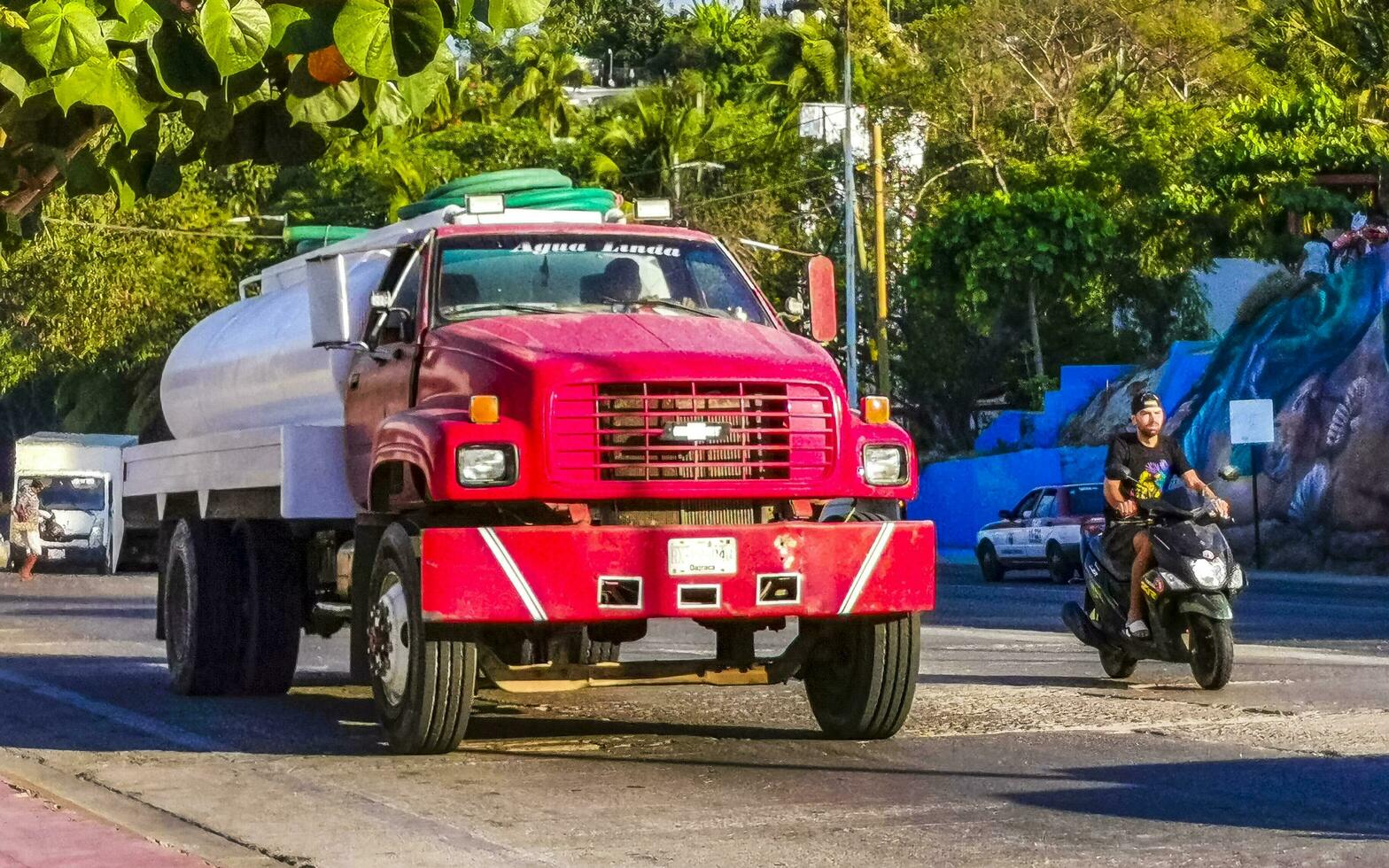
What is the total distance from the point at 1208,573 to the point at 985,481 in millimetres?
36914

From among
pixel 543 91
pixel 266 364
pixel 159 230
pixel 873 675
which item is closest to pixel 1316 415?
pixel 266 364

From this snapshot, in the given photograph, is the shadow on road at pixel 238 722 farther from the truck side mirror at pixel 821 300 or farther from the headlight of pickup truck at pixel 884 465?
the truck side mirror at pixel 821 300

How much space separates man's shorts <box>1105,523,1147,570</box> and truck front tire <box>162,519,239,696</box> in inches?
215

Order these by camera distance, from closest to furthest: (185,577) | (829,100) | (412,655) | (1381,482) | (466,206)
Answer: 1. (412,655)
2. (466,206)
3. (185,577)
4. (1381,482)
5. (829,100)

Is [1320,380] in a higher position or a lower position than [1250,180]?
lower

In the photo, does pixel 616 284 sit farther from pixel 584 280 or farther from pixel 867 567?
pixel 867 567

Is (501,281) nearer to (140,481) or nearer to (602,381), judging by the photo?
(602,381)

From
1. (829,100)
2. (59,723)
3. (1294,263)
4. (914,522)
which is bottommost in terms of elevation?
(59,723)

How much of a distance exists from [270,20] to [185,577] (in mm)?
9575

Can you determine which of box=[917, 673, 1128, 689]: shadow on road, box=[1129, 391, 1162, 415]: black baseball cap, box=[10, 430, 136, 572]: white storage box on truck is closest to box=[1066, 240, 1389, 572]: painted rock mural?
box=[10, 430, 136, 572]: white storage box on truck

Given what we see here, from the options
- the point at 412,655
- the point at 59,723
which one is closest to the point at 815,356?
the point at 412,655

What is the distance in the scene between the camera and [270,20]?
509 cm

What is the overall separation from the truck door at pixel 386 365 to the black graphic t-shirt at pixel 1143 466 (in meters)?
4.66

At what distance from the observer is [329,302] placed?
1159cm
